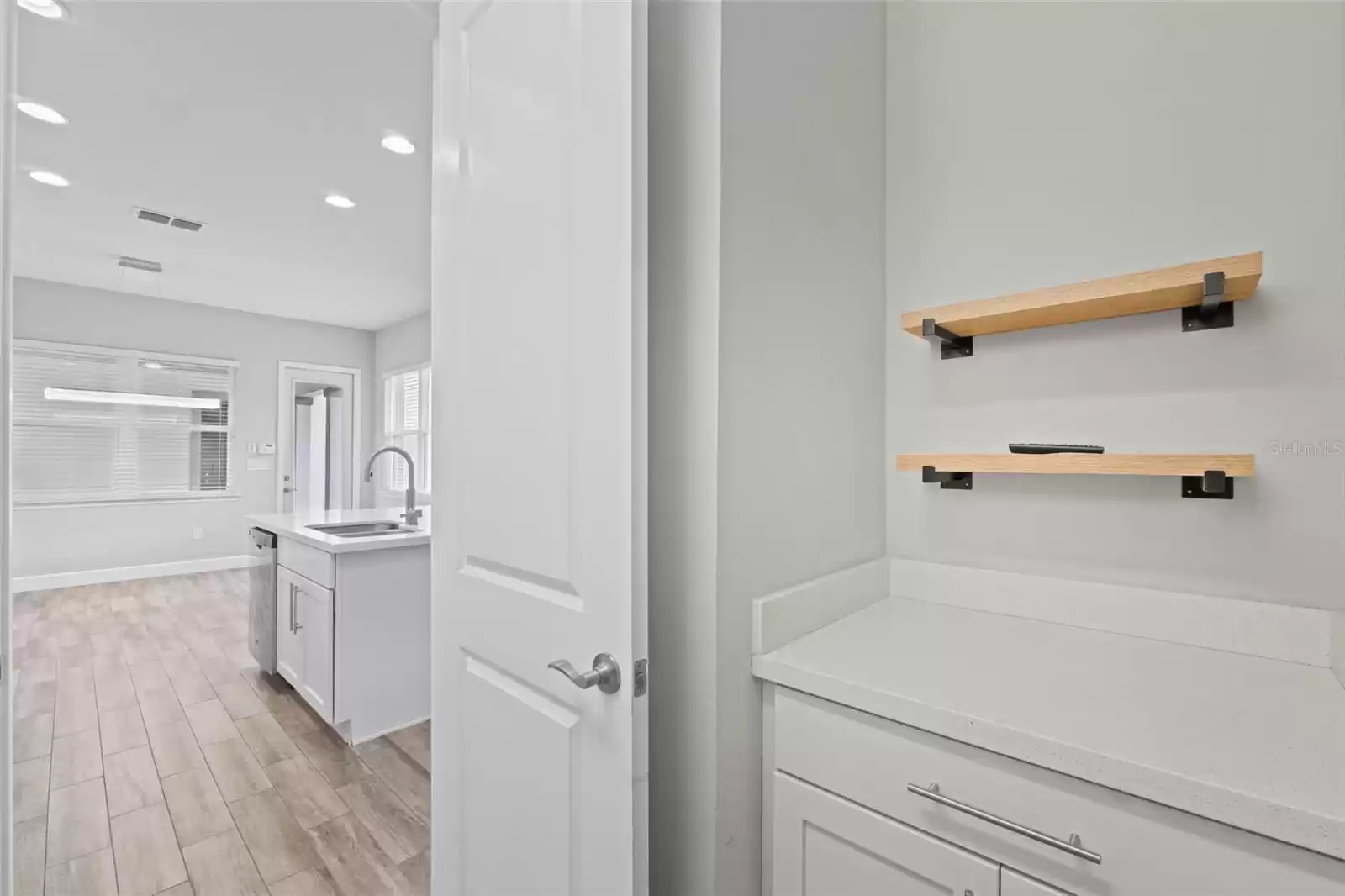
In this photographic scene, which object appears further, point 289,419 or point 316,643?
point 289,419

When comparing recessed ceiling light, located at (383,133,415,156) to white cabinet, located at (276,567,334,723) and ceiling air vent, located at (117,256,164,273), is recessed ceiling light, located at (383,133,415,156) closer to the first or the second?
white cabinet, located at (276,567,334,723)

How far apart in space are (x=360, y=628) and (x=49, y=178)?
3001 mm

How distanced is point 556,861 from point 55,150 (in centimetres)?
398

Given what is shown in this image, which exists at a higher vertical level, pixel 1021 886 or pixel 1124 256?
Answer: pixel 1124 256

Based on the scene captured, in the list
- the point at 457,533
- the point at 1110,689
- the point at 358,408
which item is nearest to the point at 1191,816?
A: the point at 1110,689

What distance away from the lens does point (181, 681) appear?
3205mm

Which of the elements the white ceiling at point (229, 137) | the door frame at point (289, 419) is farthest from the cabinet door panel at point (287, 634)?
the door frame at point (289, 419)

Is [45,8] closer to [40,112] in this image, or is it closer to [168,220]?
[40,112]

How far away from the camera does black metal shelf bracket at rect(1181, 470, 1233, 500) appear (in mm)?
1065

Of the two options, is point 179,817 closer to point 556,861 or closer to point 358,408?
point 556,861

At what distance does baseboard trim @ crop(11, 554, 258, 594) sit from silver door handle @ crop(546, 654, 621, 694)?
477 cm

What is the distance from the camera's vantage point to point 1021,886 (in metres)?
0.80

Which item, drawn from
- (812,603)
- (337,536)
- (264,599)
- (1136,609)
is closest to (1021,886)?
(812,603)

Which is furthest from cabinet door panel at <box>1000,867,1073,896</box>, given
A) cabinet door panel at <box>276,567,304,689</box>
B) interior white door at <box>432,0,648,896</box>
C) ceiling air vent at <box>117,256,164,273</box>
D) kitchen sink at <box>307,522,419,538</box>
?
ceiling air vent at <box>117,256,164,273</box>
